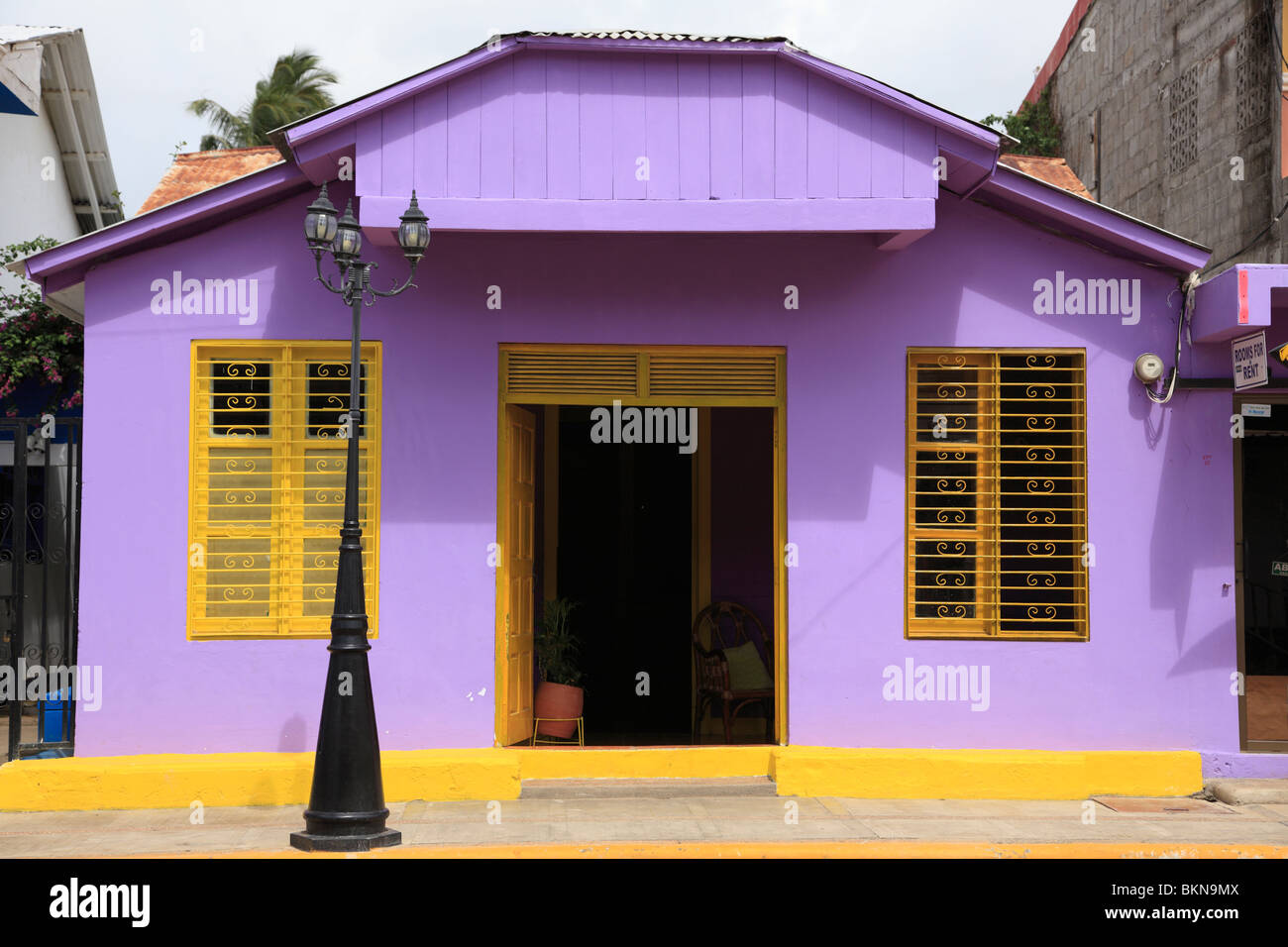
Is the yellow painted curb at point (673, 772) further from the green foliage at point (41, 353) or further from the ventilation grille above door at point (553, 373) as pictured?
the green foliage at point (41, 353)

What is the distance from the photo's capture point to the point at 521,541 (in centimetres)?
995

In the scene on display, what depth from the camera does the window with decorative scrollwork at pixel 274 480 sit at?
30.3ft

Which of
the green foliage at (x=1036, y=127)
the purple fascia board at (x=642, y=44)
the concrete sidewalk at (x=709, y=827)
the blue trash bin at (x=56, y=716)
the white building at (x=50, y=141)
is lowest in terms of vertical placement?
the concrete sidewalk at (x=709, y=827)

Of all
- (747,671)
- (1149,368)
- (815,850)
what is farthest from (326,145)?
(1149,368)

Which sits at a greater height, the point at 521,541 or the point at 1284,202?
→ the point at 1284,202

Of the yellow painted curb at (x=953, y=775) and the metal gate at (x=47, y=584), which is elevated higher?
the metal gate at (x=47, y=584)

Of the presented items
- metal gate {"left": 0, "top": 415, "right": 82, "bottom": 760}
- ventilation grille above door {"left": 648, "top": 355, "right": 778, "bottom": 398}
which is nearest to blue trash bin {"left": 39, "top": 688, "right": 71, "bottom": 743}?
metal gate {"left": 0, "top": 415, "right": 82, "bottom": 760}

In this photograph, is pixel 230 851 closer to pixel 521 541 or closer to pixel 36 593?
pixel 521 541

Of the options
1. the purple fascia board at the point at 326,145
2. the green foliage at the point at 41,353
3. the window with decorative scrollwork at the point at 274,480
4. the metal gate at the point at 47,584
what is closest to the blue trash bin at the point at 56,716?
the metal gate at the point at 47,584

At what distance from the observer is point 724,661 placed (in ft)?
36.2

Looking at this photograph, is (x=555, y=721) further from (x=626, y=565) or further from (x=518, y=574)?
(x=626, y=565)

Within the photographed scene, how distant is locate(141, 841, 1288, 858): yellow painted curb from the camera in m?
7.54

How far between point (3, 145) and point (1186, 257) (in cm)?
1233

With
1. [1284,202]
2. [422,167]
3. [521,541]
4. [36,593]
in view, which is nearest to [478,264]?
[422,167]
